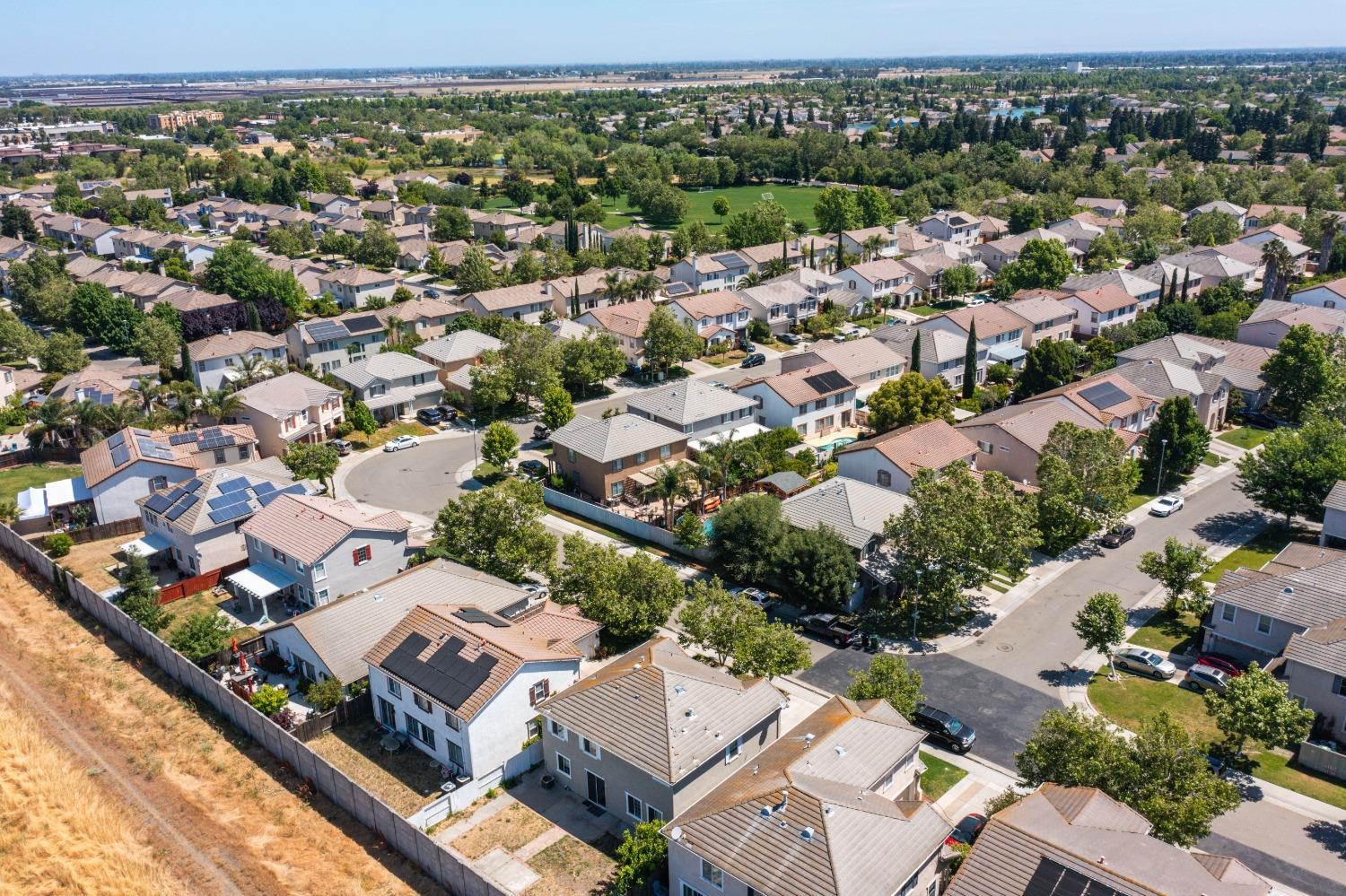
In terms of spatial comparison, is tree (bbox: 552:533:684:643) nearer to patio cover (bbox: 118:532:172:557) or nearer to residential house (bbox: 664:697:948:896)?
residential house (bbox: 664:697:948:896)

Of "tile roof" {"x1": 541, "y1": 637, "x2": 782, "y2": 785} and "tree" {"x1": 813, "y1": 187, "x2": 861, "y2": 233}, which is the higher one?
"tree" {"x1": 813, "y1": 187, "x2": 861, "y2": 233}

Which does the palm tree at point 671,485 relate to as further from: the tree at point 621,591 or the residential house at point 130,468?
the residential house at point 130,468

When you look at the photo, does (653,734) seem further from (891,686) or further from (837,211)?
(837,211)

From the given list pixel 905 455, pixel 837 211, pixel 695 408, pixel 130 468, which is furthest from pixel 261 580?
pixel 837 211

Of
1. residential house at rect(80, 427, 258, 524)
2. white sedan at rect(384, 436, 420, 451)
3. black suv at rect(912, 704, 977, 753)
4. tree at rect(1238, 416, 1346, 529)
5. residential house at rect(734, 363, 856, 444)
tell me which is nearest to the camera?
black suv at rect(912, 704, 977, 753)

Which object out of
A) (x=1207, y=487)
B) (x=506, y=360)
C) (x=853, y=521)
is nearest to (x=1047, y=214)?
(x=1207, y=487)

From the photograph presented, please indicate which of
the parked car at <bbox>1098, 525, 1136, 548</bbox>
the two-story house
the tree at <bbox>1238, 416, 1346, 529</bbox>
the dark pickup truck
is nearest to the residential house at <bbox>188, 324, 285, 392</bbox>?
the two-story house

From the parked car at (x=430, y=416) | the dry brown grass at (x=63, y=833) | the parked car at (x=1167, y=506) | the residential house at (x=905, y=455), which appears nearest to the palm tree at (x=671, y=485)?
the residential house at (x=905, y=455)
